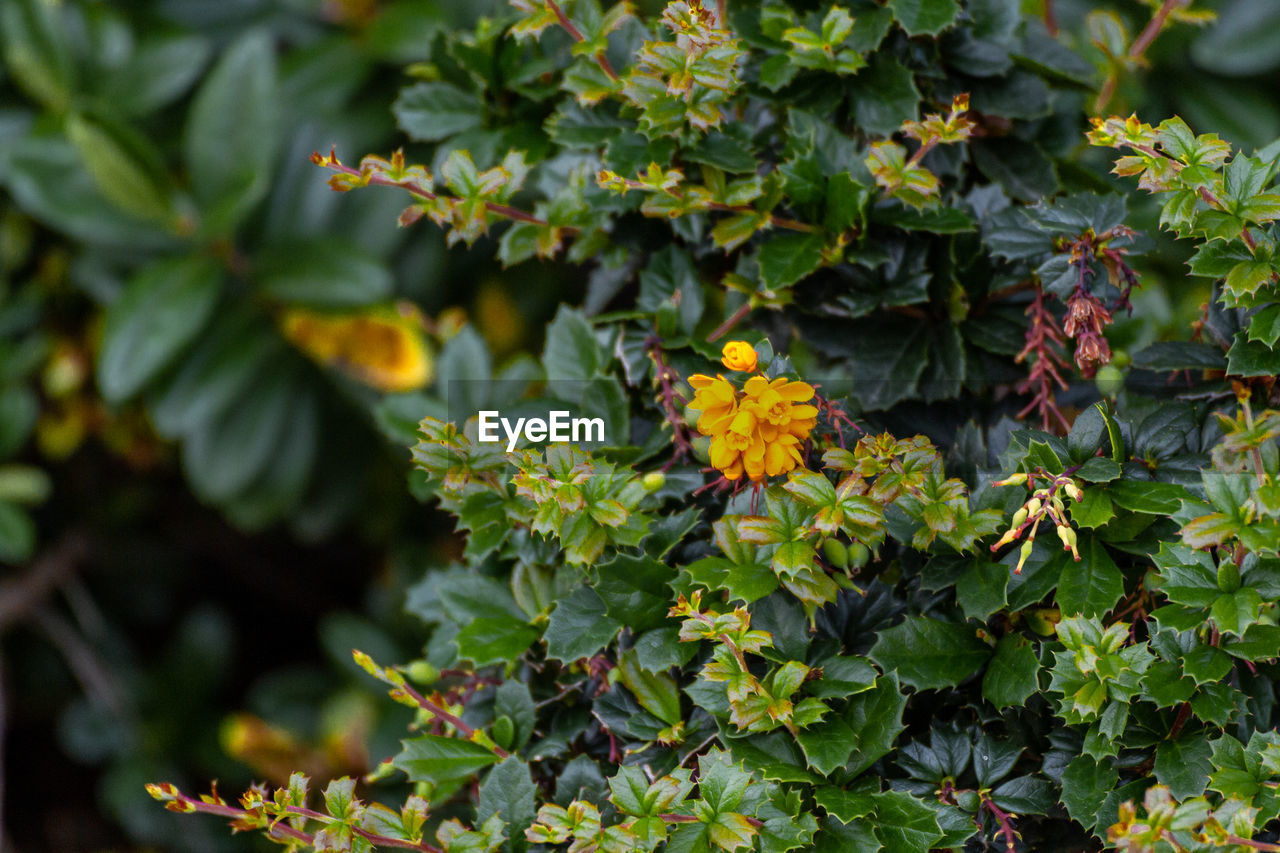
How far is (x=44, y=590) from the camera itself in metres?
2.01

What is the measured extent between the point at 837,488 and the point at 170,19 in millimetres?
1809

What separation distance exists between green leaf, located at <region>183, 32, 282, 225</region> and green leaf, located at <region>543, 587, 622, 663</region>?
1.17 m

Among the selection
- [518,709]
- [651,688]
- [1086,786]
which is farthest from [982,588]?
[518,709]

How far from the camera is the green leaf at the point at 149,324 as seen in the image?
1572 millimetres

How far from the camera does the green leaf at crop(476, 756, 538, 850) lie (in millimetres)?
797

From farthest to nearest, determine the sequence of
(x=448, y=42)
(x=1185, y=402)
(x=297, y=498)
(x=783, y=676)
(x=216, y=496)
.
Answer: (x=297, y=498) < (x=216, y=496) < (x=448, y=42) < (x=1185, y=402) < (x=783, y=676)

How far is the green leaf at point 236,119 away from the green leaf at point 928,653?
4.40 feet

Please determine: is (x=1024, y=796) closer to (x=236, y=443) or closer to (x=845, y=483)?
(x=845, y=483)

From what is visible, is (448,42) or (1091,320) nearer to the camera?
(1091,320)

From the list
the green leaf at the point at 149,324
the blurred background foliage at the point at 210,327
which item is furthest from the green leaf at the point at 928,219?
the green leaf at the point at 149,324

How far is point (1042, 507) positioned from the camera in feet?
2.40

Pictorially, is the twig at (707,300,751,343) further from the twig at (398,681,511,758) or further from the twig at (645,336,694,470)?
the twig at (398,681,511,758)

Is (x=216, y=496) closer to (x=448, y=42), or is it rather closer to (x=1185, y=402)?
(x=448, y=42)

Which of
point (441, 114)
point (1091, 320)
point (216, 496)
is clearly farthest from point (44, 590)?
point (1091, 320)
